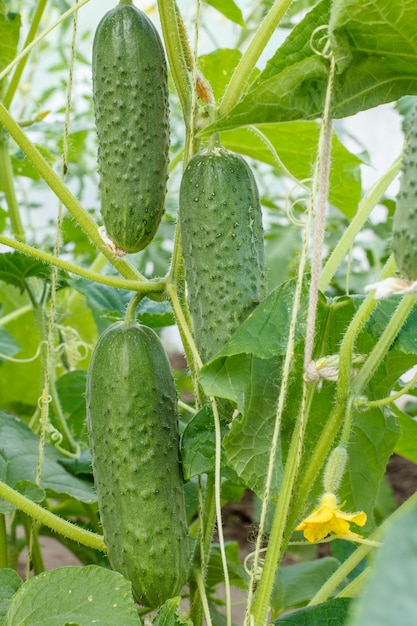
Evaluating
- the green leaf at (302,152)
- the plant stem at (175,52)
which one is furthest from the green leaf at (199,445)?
the green leaf at (302,152)

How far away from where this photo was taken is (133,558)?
47.9 inches

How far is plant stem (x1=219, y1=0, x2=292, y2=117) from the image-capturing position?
1182 millimetres

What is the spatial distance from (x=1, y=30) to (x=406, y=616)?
5.20ft

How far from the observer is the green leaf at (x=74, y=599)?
3.52 feet

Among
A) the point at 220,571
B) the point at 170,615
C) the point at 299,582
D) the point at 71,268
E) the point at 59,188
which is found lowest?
the point at 299,582

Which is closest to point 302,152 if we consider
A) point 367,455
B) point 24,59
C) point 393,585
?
point 24,59

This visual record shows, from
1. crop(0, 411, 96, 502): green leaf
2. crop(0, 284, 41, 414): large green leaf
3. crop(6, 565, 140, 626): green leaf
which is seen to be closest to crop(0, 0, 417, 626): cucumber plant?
crop(6, 565, 140, 626): green leaf

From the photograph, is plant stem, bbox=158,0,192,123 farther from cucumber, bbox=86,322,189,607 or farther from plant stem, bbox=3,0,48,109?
plant stem, bbox=3,0,48,109

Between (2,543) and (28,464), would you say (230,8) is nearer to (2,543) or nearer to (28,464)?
(28,464)

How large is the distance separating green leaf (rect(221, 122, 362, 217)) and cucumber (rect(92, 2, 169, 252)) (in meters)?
0.54

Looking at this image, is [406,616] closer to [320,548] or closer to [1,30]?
[1,30]

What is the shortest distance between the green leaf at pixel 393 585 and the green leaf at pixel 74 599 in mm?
629

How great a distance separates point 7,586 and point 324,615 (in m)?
0.47

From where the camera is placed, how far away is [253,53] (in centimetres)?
120
